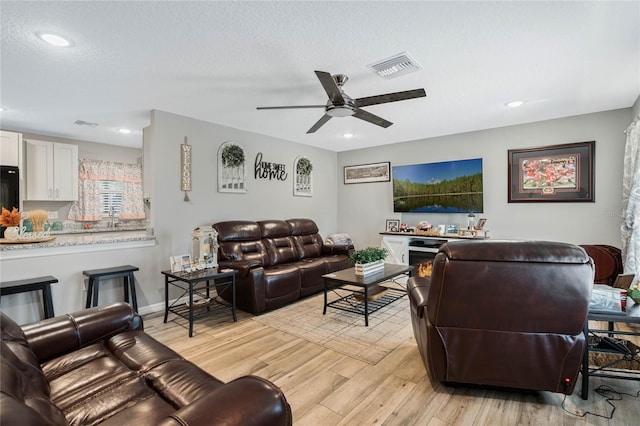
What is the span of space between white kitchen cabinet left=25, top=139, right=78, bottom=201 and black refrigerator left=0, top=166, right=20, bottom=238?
0.95 feet

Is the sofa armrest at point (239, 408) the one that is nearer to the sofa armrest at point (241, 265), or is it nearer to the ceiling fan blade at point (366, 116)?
the ceiling fan blade at point (366, 116)

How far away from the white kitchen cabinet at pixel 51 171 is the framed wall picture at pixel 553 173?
22.5ft

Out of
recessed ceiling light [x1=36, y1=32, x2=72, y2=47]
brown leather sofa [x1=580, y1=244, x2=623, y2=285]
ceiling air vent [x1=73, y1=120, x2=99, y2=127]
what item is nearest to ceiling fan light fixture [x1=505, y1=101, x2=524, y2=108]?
brown leather sofa [x1=580, y1=244, x2=623, y2=285]

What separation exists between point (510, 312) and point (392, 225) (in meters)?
4.17

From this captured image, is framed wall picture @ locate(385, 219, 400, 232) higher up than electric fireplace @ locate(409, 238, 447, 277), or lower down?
higher up

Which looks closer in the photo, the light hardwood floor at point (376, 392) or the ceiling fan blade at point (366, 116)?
the light hardwood floor at point (376, 392)

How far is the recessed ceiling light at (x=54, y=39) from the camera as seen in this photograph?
2.22 meters

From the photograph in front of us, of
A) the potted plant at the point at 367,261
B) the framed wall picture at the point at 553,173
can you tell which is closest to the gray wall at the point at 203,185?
the potted plant at the point at 367,261

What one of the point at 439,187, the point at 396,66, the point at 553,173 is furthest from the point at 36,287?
the point at 553,173

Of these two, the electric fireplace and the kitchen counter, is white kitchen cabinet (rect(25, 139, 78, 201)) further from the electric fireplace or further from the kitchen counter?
the electric fireplace

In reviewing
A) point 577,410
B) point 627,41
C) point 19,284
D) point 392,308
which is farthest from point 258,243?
point 627,41

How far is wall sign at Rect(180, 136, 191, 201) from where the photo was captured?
4.23 m

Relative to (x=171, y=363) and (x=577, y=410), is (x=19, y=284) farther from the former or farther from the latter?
(x=577, y=410)

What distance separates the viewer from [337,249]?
212 inches
